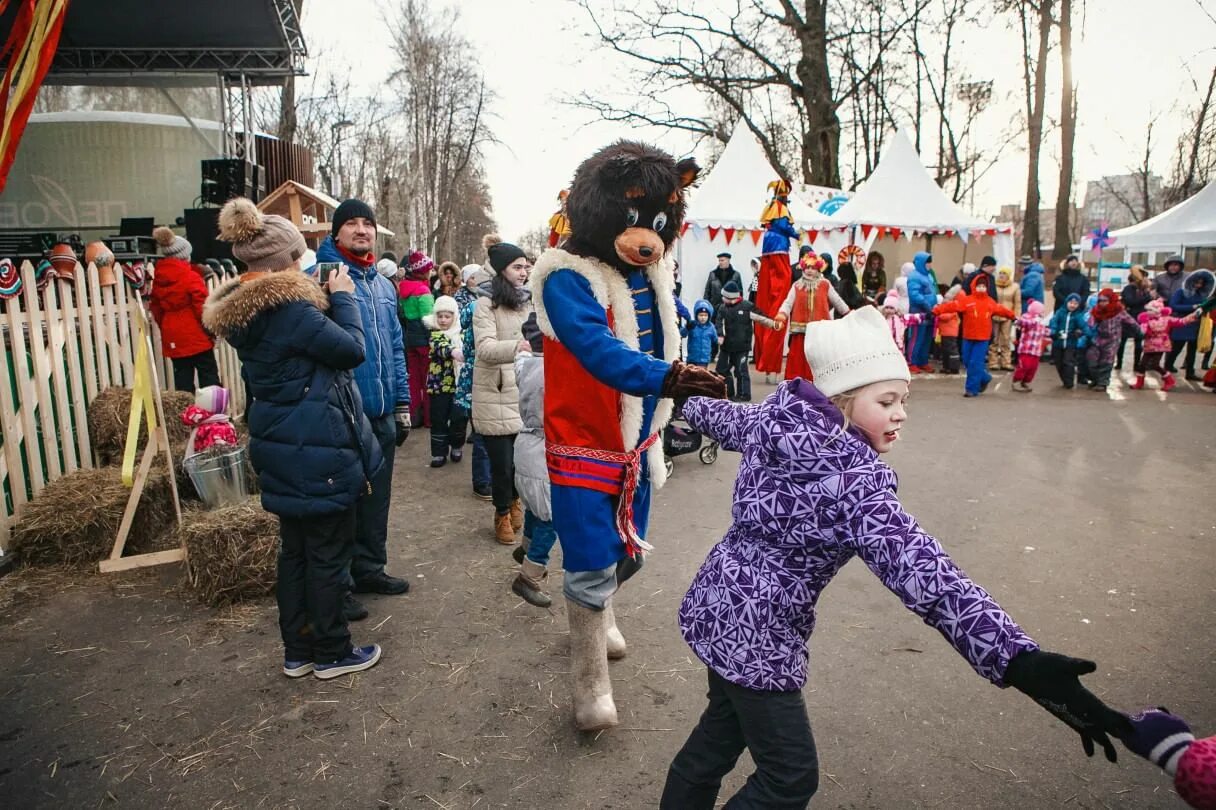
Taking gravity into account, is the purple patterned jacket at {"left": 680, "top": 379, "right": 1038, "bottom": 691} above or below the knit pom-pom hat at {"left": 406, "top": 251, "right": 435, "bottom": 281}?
below

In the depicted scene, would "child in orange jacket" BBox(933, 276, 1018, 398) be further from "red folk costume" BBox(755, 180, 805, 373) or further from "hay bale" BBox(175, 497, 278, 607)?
"hay bale" BBox(175, 497, 278, 607)

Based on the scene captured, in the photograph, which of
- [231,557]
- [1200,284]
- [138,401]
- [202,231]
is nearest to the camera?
[231,557]

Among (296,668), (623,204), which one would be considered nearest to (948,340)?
(623,204)

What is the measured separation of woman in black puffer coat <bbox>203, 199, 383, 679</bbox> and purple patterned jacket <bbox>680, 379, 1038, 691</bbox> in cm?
174

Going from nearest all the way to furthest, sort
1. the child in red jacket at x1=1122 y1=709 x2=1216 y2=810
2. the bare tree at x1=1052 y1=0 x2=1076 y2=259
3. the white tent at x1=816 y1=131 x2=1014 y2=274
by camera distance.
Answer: the child in red jacket at x1=1122 y1=709 x2=1216 y2=810 < the white tent at x1=816 y1=131 x2=1014 y2=274 < the bare tree at x1=1052 y1=0 x2=1076 y2=259

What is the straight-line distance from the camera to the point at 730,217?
1535 cm

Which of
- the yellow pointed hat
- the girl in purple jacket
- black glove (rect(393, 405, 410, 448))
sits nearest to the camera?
the girl in purple jacket

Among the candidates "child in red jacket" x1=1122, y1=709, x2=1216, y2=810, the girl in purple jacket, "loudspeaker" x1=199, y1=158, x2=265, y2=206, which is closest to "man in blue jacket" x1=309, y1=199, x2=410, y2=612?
the girl in purple jacket

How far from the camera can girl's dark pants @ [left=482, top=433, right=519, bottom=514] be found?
500 cm

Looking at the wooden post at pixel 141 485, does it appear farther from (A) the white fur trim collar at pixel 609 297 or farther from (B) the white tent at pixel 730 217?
(B) the white tent at pixel 730 217

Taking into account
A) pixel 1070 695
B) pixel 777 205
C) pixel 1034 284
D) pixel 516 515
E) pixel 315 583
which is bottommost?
pixel 516 515

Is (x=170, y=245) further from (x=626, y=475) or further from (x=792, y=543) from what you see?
(x=792, y=543)

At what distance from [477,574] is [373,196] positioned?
1494 inches

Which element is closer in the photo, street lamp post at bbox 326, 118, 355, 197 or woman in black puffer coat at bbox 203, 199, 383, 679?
woman in black puffer coat at bbox 203, 199, 383, 679
